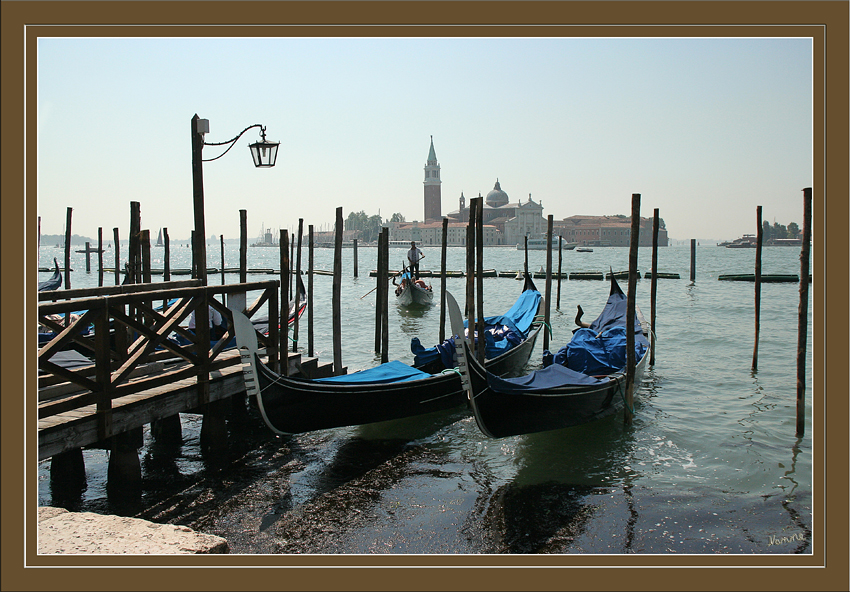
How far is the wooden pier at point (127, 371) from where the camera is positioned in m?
2.92

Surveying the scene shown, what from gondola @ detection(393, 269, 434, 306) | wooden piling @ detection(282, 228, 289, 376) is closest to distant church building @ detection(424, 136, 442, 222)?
gondola @ detection(393, 269, 434, 306)

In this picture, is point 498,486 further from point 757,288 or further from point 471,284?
point 757,288

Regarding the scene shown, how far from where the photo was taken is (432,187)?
86.9m

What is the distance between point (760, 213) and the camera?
794 centimetres

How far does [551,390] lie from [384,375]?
4.07 ft

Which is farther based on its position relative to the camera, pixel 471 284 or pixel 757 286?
pixel 757 286

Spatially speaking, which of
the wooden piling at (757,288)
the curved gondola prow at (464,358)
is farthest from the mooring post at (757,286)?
the curved gondola prow at (464,358)

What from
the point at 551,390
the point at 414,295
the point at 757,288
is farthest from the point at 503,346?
the point at 414,295

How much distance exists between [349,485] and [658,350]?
6.30m

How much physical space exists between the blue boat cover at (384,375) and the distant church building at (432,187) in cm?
8248

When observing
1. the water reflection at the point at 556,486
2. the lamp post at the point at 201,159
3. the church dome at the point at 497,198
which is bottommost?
the water reflection at the point at 556,486

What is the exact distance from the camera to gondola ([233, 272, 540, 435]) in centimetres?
357
